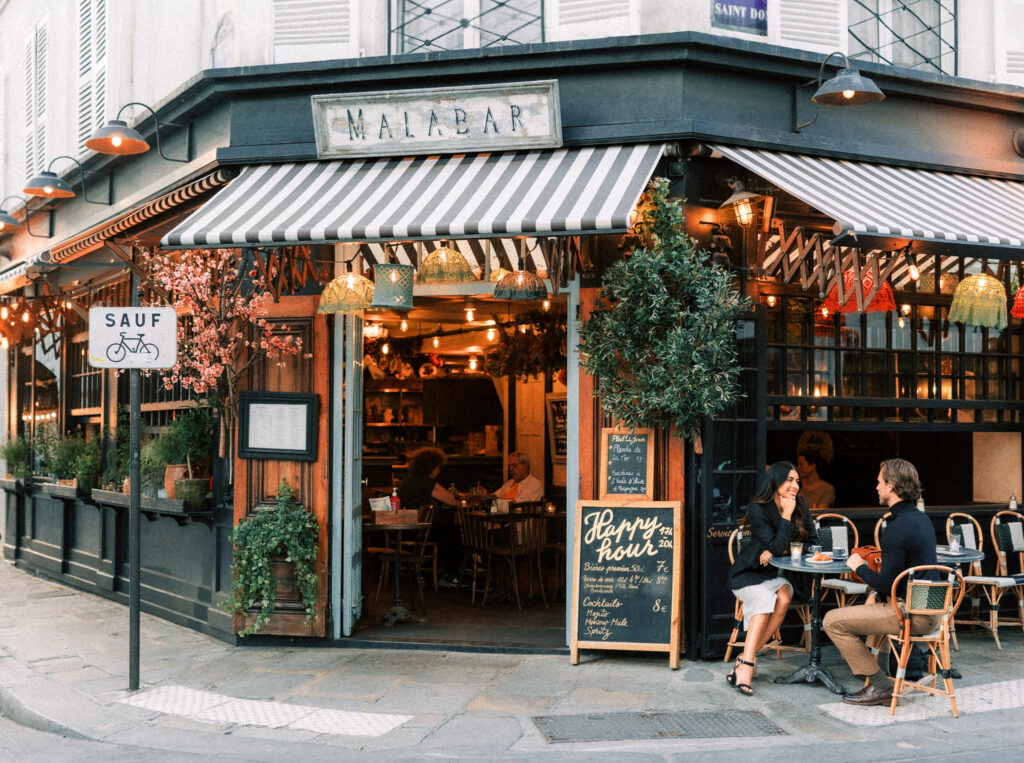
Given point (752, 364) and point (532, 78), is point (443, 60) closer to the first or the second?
point (532, 78)

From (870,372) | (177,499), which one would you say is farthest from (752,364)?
(177,499)

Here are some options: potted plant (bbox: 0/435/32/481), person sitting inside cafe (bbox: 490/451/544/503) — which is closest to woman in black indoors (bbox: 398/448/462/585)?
person sitting inside cafe (bbox: 490/451/544/503)

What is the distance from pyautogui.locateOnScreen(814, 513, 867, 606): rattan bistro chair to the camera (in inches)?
291

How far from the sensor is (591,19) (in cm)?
790

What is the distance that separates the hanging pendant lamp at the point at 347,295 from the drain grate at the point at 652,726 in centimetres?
346

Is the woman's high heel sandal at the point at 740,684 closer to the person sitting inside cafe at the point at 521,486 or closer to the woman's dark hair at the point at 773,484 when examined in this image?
the woman's dark hair at the point at 773,484

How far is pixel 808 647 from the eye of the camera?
766 cm

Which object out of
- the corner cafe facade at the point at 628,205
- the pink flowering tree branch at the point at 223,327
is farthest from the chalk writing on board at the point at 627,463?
the pink flowering tree branch at the point at 223,327

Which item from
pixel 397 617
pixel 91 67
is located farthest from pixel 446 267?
pixel 91 67

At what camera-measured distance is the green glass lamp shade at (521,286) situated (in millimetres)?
7836

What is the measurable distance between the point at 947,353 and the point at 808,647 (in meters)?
3.24

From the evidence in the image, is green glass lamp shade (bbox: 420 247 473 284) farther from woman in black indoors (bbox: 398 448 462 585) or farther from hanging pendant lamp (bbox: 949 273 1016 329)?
hanging pendant lamp (bbox: 949 273 1016 329)

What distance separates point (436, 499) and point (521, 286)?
142 inches

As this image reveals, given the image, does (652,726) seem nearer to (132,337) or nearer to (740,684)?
(740,684)
